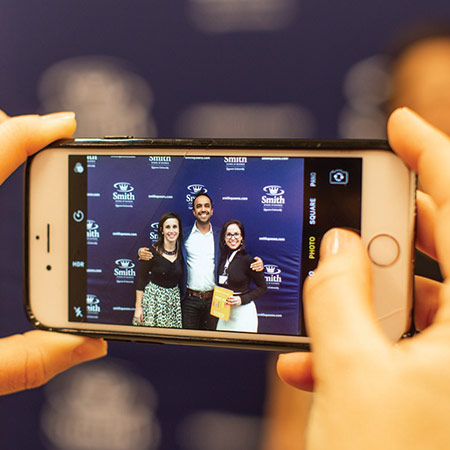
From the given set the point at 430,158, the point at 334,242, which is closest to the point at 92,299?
the point at 334,242

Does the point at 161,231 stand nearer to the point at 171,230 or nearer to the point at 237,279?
the point at 171,230

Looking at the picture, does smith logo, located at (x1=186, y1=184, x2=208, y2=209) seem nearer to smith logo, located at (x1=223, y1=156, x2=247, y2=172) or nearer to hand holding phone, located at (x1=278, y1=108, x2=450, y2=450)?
smith logo, located at (x1=223, y1=156, x2=247, y2=172)

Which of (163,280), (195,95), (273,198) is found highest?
(195,95)

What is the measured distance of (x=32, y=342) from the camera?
1.78ft

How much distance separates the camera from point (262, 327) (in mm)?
496

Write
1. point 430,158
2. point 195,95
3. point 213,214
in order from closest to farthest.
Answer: point 430,158, point 213,214, point 195,95

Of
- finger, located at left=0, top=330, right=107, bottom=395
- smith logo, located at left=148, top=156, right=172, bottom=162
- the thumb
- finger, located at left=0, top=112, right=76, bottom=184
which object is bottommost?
finger, located at left=0, top=330, right=107, bottom=395

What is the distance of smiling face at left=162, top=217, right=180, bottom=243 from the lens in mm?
Answer: 505

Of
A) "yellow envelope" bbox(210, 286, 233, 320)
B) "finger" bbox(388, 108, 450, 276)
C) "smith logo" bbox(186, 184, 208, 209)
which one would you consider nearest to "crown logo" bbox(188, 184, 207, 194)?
"smith logo" bbox(186, 184, 208, 209)

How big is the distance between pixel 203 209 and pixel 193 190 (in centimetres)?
3

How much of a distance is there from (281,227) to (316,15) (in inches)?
19.7

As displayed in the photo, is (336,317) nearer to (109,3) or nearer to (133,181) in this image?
(133,181)

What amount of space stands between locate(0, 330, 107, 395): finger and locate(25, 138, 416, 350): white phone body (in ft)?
0.07

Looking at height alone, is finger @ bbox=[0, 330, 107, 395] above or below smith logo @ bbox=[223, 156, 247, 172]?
below
